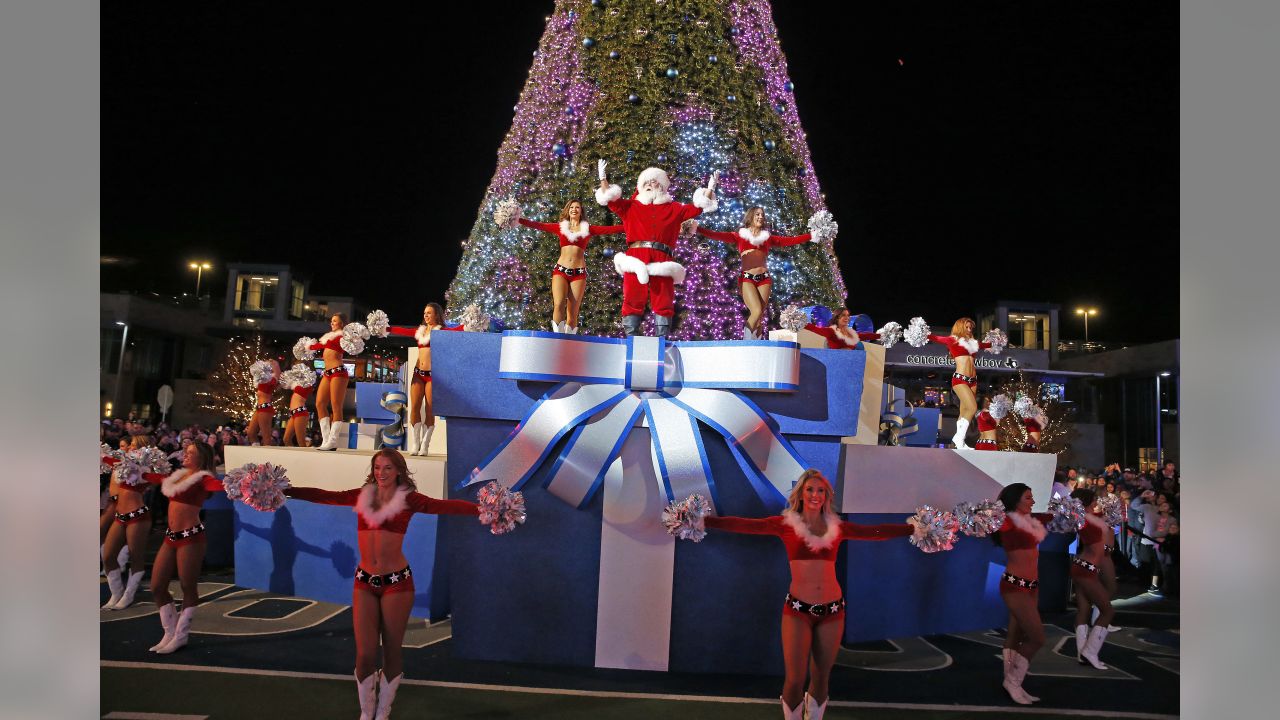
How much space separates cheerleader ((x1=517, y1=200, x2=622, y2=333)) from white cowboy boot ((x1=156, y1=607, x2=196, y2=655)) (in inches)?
127

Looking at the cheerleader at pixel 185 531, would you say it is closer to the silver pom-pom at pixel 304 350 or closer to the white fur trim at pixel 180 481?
the white fur trim at pixel 180 481

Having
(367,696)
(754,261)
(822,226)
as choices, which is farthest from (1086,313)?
(367,696)

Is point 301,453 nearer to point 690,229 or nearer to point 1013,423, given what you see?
point 690,229

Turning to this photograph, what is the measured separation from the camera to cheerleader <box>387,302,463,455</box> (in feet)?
24.2

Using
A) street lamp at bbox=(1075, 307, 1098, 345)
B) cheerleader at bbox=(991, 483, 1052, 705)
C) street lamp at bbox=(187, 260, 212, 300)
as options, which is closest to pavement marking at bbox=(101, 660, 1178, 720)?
cheerleader at bbox=(991, 483, 1052, 705)

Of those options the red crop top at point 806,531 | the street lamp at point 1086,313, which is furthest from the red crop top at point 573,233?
the street lamp at point 1086,313

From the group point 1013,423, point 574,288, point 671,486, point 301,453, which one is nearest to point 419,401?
point 301,453

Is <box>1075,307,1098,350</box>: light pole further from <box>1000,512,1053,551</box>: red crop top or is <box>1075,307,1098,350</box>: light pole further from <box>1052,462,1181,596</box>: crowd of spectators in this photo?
<box>1000,512,1053,551</box>: red crop top

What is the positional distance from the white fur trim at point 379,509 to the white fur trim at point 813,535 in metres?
2.06

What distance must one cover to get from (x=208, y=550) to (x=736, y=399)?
22.9 ft

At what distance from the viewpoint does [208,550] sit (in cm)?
930

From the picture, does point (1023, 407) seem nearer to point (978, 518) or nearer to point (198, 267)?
point (978, 518)
